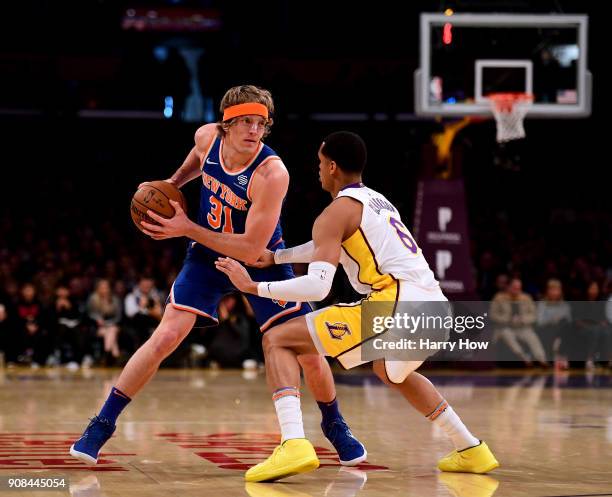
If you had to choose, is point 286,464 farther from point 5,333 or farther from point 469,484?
point 5,333

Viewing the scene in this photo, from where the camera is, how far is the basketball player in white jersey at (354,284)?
209 inches

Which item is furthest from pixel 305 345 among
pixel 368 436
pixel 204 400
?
pixel 204 400

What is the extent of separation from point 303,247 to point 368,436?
197cm

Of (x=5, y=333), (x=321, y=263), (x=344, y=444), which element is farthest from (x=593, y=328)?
(x=321, y=263)

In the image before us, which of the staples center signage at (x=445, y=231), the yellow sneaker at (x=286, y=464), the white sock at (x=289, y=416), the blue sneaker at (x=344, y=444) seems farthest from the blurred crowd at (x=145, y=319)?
the yellow sneaker at (x=286, y=464)

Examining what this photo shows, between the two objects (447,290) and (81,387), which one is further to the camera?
(447,290)

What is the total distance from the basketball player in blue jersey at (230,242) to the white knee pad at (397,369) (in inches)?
22.9

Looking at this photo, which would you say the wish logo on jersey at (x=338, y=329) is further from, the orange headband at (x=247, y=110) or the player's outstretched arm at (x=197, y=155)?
the player's outstretched arm at (x=197, y=155)

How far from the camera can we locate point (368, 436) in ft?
23.9

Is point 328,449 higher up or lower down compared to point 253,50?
lower down

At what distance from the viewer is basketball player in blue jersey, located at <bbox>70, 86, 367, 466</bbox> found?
5777 millimetres

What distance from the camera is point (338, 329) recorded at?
536 cm

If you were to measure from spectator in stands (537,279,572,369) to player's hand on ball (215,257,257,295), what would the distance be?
435 inches

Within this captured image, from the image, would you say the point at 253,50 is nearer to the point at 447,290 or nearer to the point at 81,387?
the point at 447,290
